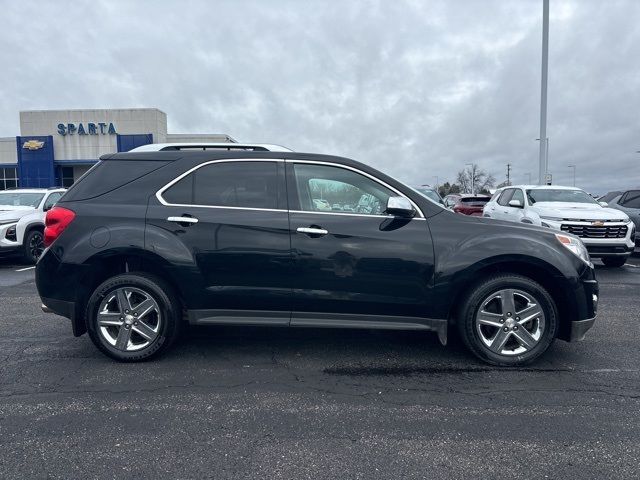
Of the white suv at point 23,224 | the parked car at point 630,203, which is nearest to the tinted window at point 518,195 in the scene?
the parked car at point 630,203

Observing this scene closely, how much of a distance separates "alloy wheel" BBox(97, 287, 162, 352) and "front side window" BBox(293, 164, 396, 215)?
1600mm

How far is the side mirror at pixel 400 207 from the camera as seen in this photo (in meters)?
3.89

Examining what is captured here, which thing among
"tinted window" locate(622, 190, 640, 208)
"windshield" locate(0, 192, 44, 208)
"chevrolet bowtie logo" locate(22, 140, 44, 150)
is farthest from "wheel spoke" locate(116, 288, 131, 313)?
"chevrolet bowtie logo" locate(22, 140, 44, 150)

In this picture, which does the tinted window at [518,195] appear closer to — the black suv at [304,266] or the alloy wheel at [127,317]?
the black suv at [304,266]

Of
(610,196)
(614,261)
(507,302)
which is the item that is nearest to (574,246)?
(507,302)

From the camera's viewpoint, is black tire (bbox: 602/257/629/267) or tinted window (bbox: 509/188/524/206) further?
tinted window (bbox: 509/188/524/206)

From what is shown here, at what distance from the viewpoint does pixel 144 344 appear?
4102mm

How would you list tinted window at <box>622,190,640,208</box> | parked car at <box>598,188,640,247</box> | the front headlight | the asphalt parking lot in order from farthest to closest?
tinted window at <box>622,190,640,208</box> → parked car at <box>598,188,640,247</box> → the front headlight → the asphalt parking lot

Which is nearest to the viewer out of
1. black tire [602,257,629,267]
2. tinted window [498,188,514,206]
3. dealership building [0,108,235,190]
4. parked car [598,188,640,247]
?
black tire [602,257,629,267]

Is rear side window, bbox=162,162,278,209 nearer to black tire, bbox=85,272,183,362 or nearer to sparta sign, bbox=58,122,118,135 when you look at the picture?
black tire, bbox=85,272,183,362

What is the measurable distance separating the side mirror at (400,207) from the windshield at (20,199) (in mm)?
10164

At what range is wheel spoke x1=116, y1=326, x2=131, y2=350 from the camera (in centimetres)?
406

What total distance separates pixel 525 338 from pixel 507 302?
1.17ft

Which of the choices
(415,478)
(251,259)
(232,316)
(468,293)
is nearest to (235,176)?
(251,259)
